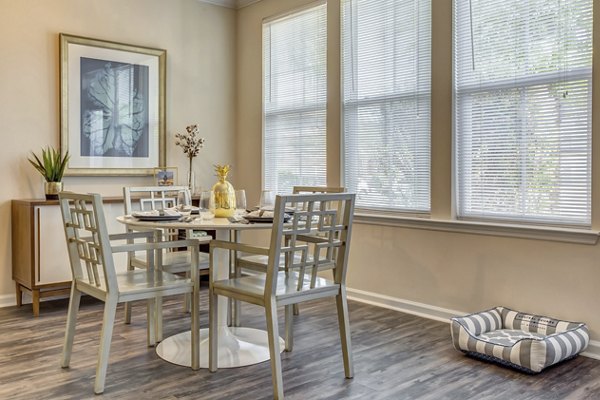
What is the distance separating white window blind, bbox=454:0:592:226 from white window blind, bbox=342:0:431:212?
291 mm

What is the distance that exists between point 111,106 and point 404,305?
2781mm

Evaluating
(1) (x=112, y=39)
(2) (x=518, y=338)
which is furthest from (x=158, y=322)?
(1) (x=112, y=39)

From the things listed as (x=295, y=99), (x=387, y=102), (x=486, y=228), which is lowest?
(x=486, y=228)

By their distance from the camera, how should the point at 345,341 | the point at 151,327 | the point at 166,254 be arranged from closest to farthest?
the point at 345,341, the point at 151,327, the point at 166,254

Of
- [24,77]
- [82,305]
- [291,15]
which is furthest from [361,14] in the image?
[82,305]

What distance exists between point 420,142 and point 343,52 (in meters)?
1.03

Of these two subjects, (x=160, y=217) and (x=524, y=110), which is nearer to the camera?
(x=160, y=217)

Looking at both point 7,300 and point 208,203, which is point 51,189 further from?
point 208,203

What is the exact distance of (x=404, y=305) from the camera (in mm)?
3922

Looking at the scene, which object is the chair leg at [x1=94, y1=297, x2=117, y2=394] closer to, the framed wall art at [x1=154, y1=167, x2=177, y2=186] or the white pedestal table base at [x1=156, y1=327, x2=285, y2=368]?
the white pedestal table base at [x1=156, y1=327, x2=285, y2=368]

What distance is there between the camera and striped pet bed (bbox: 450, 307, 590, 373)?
269 cm

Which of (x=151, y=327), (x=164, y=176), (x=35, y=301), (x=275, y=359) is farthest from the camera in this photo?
(x=164, y=176)

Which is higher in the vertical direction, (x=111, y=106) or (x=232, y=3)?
(x=232, y=3)

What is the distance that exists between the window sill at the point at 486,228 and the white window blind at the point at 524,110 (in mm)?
74
